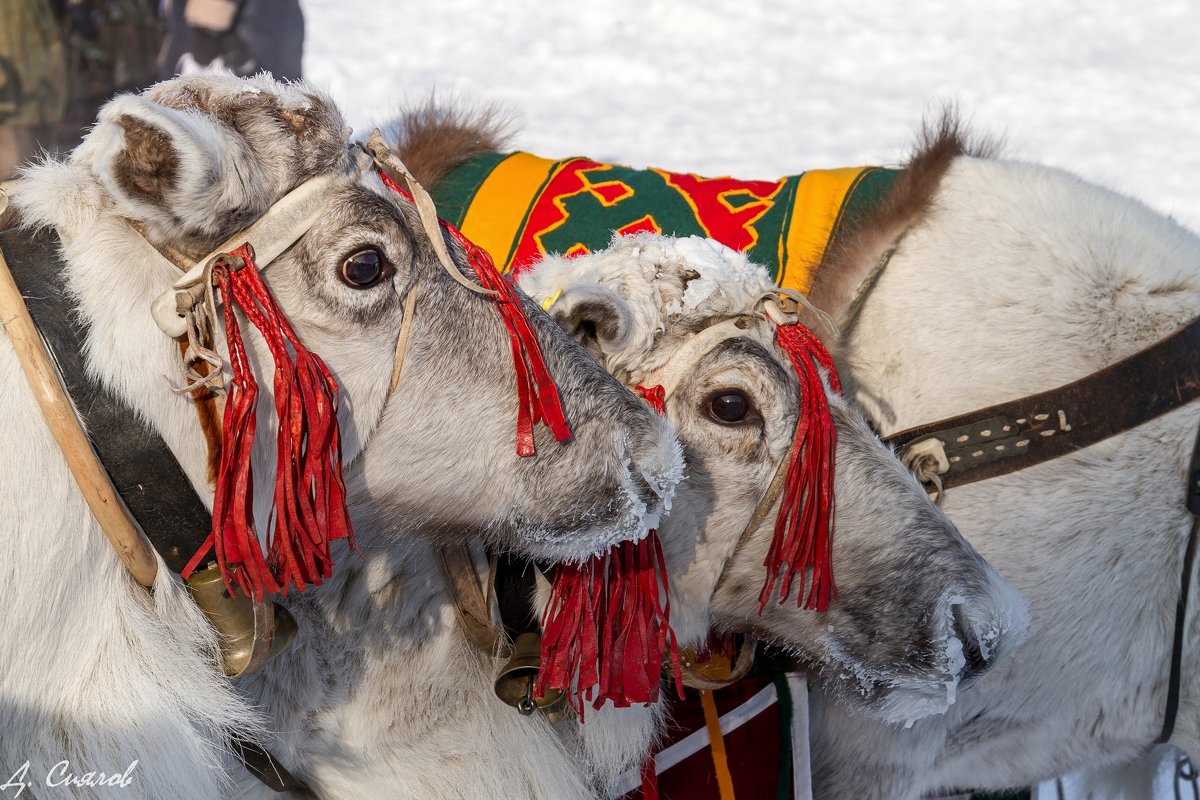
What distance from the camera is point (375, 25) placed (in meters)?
9.95

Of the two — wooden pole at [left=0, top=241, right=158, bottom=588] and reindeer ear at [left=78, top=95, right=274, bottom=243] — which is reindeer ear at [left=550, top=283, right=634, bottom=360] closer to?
reindeer ear at [left=78, top=95, right=274, bottom=243]

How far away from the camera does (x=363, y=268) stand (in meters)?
1.88

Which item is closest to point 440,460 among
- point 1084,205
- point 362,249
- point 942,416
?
point 362,249

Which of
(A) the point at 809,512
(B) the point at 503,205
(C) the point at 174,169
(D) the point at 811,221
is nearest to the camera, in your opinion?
(C) the point at 174,169

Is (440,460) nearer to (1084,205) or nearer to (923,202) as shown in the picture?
(923,202)

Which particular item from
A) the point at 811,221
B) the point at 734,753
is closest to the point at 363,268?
the point at 734,753

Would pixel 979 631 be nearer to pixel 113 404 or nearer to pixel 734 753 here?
pixel 734 753

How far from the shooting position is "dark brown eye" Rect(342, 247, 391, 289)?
1.87 meters

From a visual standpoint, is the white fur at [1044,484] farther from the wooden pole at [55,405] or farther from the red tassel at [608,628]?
the wooden pole at [55,405]

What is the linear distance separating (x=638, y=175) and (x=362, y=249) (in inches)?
60.2

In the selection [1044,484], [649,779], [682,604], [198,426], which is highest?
[198,426]

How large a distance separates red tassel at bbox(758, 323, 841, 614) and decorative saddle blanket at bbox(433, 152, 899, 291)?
2.27 feet

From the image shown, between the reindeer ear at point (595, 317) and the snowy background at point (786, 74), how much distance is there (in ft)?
17.3

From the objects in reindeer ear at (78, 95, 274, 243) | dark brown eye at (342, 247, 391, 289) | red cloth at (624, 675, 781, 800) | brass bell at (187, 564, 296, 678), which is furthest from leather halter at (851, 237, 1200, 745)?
reindeer ear at (78, 95, 274, 243)
